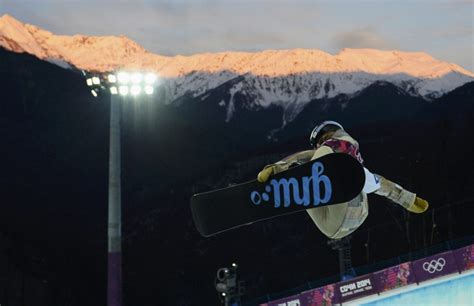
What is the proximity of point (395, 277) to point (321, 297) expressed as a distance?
241 centimetres

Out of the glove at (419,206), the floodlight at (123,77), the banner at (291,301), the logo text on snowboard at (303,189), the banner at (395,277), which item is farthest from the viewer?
the banner at (291,301)

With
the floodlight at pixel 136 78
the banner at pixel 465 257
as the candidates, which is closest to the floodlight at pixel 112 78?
the floodlight at pixel 136 78

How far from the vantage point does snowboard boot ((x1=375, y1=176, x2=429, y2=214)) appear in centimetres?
203

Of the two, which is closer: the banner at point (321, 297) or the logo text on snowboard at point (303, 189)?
the logo text on snowboard at point (303, 189)

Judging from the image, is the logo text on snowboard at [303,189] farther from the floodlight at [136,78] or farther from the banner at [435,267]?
the banner at [435,267]

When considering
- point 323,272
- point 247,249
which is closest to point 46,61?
point 247,249

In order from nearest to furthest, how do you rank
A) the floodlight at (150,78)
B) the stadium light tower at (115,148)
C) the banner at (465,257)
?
the stadium light tower at (115,148)
the floodlight at (150,78)
the banner at (465,257)

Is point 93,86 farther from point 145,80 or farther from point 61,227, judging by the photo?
point 61,227

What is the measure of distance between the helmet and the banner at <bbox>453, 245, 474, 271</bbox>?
16731 millimetres

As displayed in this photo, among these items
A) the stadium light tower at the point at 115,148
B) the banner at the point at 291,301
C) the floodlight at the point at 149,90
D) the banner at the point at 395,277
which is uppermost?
the floodlight at the point at 149,90

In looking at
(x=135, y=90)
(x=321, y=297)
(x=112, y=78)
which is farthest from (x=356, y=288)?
(x=112, y=78)

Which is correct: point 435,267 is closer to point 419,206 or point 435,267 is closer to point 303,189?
point 419,206

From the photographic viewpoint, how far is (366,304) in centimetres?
1836

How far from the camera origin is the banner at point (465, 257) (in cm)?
1714
